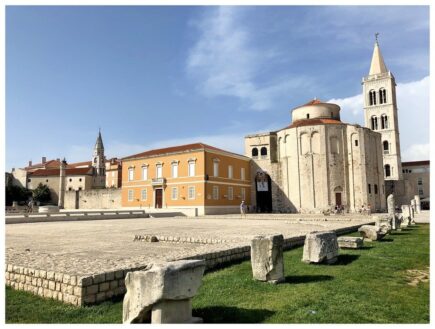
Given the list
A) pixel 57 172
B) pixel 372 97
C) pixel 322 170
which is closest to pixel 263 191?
pixel 322 170

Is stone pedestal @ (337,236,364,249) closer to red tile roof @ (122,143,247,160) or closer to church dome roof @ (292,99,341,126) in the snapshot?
red tile roof @ (122,143,247,160)

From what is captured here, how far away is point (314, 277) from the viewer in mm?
6711

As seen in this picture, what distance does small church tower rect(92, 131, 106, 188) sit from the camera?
79.6 m

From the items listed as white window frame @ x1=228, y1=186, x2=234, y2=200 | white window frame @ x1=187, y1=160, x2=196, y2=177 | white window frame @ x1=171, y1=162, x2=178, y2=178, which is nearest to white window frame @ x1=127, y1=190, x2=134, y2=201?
white window frame @ x1=171, y1=162, x2=178, y2=178

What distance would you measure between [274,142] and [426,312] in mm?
38919

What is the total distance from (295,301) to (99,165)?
272ft

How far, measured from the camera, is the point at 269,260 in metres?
6.23

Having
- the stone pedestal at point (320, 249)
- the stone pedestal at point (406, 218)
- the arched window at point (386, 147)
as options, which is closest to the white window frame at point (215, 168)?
the stone pedestal at point (406, 218)

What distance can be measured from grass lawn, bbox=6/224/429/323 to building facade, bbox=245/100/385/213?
1242 inches

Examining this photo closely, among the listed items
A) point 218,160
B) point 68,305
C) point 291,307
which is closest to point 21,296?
point 68,305

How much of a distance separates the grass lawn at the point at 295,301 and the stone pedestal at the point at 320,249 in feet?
1.39

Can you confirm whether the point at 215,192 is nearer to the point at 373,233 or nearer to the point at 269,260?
the point at 373,233

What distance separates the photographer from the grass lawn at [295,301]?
14.8 ft

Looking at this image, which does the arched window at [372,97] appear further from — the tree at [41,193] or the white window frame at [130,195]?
the tree at [41,193]
